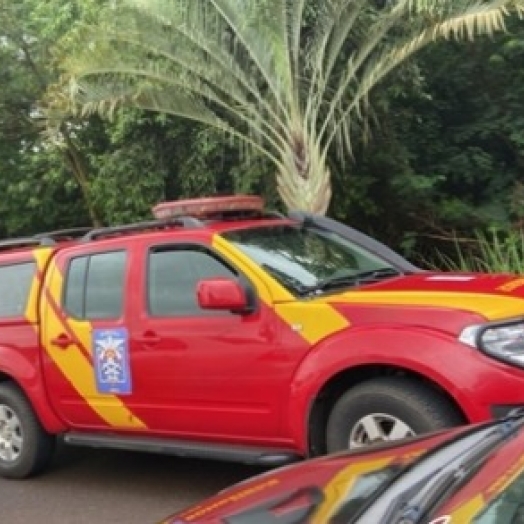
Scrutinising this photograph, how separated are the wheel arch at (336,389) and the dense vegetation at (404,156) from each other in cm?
564

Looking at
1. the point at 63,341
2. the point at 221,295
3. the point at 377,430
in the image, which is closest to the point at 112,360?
the point at 63,341

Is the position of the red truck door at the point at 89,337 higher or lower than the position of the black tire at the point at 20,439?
higher

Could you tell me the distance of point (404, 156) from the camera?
36.6ft

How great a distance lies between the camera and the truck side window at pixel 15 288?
6.85m

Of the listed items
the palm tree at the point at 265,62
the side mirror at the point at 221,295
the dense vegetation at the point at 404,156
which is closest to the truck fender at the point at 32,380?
the side mirror at the point at 221,295

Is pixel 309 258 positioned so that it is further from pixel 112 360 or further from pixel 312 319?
pixel 112 360

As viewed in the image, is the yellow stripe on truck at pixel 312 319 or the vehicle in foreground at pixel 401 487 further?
the yellow stripe on truck at pixel 312 319

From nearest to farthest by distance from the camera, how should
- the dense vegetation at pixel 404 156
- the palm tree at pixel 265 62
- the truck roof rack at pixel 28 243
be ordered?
the truck roof rack at pixel 28 243 < the palm tree at pixel 265 62 < the dense vegetation at pixel 404 156

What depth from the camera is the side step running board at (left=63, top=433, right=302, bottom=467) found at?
5.26 m

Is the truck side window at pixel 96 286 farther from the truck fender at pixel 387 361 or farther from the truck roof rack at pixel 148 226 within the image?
the truck fender at pixel 387 361

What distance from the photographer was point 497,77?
1159cm

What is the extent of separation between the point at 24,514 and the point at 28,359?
112 centimetres

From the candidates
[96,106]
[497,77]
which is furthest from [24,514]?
[497,77]

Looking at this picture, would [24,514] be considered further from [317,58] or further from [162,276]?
[317,58]
